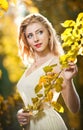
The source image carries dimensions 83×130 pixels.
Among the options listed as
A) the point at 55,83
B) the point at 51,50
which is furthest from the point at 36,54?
the point at 55,83

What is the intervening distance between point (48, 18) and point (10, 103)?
0.68 metres

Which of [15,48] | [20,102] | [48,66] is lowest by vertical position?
[20,102]

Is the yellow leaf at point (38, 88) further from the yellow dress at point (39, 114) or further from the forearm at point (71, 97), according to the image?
the forearm at point (71, 97)

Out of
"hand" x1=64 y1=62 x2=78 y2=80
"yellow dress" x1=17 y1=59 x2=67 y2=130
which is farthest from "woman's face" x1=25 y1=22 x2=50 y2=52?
"hand" x1=64 y1=62 x2=78 y2=80

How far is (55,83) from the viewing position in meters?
2.53

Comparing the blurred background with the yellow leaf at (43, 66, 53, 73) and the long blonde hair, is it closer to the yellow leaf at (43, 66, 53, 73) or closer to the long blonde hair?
the long blonde hair

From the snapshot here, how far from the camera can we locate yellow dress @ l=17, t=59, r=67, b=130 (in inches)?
103

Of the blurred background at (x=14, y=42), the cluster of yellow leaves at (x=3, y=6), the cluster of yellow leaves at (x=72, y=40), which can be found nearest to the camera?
the cluster of yellow leaves at (x=72, y=40)

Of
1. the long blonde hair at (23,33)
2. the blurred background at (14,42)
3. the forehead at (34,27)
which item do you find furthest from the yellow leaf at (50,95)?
the forehead at (34,27)

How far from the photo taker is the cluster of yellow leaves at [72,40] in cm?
247

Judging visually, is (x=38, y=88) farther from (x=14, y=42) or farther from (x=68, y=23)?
(x=68, y=23)

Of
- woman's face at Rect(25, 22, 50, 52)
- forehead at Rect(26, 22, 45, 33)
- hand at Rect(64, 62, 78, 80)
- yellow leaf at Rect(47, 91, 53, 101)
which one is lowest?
yellow leaf at Rect(47, 91, 53, 101)

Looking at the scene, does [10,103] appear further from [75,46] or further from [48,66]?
[75,46]

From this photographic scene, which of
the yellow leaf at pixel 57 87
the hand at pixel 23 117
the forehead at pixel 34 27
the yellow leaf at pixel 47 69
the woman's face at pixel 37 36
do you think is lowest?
the hand at pixel 23 117
